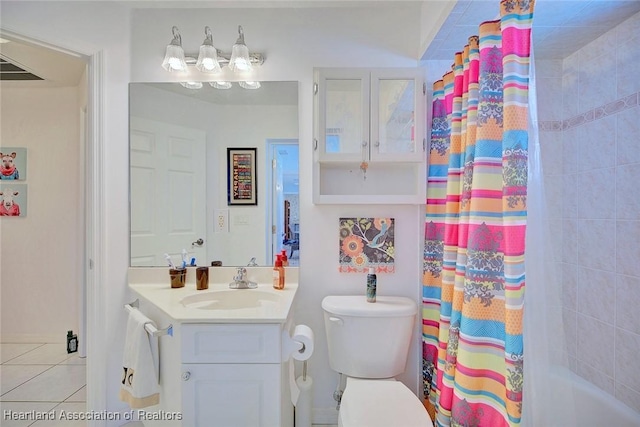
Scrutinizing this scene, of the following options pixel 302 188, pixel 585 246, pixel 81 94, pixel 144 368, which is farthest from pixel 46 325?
pixel 585 246

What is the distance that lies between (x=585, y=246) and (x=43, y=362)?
3.76 m

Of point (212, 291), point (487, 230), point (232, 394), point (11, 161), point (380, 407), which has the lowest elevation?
point (380, 407)

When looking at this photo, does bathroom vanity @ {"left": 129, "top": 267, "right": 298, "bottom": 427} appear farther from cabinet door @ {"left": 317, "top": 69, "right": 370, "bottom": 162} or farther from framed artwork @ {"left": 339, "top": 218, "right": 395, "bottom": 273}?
cabinet door @ {"left": 317, "top": 69, "right": 370, "bottom": 162}

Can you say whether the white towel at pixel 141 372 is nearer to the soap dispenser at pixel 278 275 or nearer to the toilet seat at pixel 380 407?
the soap dispenser at pixel 278 275

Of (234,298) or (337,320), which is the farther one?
(234,298)

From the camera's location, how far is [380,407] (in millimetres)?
1325

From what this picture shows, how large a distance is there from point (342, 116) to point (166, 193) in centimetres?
113

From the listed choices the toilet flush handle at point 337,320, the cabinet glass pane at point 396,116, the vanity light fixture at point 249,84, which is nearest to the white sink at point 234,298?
the toilet flush handle at point 337,320

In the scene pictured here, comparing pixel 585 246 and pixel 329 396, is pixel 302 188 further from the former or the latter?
pixel 585 246

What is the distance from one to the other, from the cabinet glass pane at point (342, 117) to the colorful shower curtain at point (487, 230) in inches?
19.5

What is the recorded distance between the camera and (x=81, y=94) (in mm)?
2730

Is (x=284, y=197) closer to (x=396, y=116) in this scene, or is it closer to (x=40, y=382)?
(x=396, y=116)

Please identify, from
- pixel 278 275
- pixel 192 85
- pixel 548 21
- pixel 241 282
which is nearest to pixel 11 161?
pixel 192 85

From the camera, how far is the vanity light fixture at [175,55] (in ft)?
5.69
